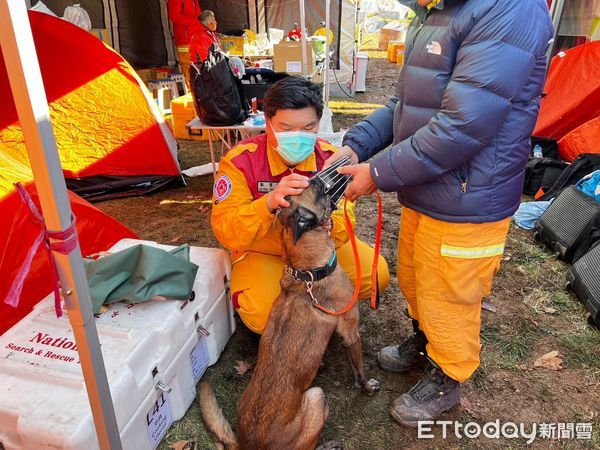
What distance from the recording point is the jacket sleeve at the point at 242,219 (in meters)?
2.28

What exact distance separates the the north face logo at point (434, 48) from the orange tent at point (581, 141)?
4294 mm

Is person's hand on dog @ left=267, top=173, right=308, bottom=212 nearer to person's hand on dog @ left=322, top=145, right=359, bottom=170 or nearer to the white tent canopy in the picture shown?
person's hand on dog @ left=322, top=145, right=359, bottom=170

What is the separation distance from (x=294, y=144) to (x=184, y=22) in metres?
8.97

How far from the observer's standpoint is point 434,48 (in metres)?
1.76

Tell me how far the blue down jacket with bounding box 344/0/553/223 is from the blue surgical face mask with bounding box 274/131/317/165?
0.52 meters

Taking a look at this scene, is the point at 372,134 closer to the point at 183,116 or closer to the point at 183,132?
the point at 183,116

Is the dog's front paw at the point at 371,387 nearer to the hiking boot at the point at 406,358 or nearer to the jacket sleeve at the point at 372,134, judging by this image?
the hiking boot at the point at 406,358

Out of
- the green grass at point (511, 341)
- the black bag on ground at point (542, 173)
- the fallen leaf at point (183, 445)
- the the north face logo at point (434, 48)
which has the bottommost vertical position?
the green grass at point (511, 341)

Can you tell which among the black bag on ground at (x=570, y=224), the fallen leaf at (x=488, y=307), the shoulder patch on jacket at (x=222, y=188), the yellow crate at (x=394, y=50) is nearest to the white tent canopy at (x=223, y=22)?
the yellow crate at (x=394, y=50)

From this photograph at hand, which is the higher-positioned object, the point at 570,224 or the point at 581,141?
the point at 581,141

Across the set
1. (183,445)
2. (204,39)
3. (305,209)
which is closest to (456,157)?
(305,209)

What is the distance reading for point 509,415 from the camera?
8.11 feet

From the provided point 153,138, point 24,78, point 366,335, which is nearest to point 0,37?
point 24,78

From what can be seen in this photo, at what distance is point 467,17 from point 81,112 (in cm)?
470
